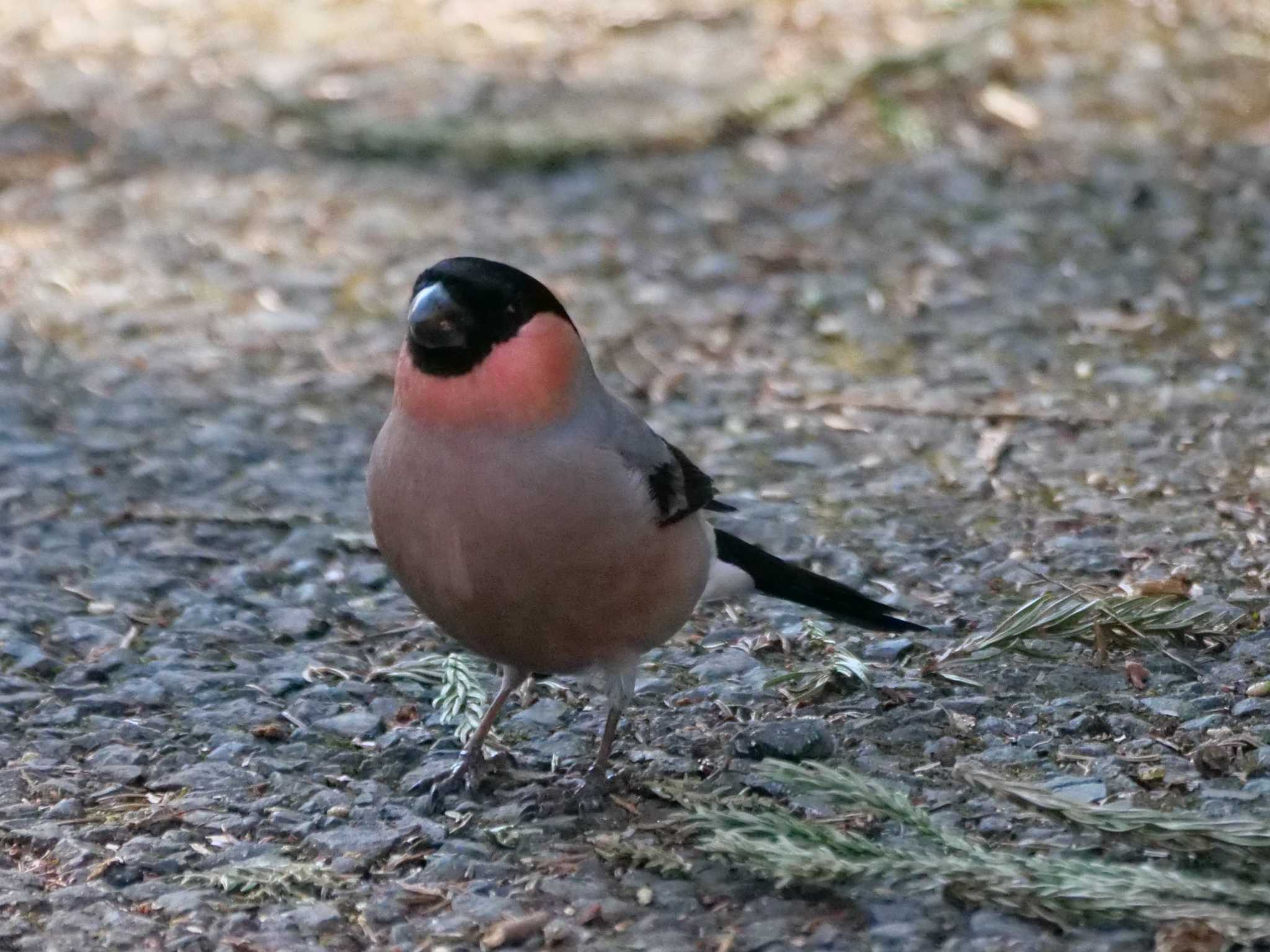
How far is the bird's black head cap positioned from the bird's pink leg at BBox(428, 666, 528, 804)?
0.69 meters

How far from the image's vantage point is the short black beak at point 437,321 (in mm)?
3336

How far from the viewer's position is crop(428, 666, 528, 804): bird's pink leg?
11.5 ft

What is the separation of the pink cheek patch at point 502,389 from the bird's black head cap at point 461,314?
18mm

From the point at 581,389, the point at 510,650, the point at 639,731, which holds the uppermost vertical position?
the point at 581,389

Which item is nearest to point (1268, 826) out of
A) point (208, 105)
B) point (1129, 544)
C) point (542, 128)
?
point (1129, 544)

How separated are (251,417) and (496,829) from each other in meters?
2.38

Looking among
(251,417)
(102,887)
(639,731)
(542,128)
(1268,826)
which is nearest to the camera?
(1268,826)

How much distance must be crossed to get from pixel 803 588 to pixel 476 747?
87cm

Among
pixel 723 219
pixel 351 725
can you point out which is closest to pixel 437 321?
pixel 351 725

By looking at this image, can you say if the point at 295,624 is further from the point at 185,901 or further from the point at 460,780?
the point at 185,901

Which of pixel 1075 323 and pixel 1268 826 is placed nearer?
pixel 1268 826

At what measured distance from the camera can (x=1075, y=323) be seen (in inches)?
233

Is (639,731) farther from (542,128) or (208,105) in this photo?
(208,105)

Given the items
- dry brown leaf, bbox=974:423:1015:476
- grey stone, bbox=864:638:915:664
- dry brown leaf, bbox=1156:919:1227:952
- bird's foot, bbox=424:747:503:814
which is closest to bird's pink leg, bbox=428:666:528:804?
bird's foot, bbox=424:747:503:814
